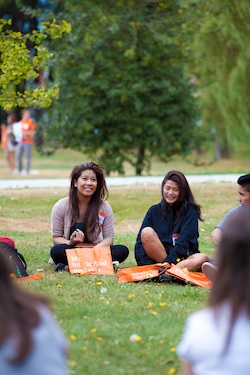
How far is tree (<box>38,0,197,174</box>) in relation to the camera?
18.8 meters

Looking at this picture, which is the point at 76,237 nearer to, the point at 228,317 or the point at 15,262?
the point at 15,262

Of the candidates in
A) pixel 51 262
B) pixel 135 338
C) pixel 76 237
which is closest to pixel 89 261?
pixel 76 237

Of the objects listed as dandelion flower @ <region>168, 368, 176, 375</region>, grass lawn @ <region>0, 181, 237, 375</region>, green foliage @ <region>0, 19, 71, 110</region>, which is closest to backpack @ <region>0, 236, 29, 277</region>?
grass lawn @ <region>0, 181, 237, 375</region>

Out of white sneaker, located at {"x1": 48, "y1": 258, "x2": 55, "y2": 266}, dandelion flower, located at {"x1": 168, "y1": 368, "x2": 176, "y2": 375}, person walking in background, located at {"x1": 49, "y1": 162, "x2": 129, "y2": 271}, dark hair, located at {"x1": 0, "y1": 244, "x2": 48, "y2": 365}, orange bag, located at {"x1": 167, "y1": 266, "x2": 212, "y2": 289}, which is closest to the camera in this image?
dark hair, located at {"x1": 0, "y1": 244, "x2": 48, "y2": 365}

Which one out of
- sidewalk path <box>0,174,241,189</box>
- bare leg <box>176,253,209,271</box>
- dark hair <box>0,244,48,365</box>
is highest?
sidewalk path <box>0,174,241,189</box>

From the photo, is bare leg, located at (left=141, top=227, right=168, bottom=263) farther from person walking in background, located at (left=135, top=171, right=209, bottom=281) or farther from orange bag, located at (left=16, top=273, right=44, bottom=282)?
orange bag, located at (left=16, top=273, right=44, bottom=282)

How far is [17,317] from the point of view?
9.64 ft

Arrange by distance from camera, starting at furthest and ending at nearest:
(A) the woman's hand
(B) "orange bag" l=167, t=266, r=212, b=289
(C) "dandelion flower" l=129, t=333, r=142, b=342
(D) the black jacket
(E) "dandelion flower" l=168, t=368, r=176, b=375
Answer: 1. (A) the woman's hand
2. (D) the black jacket
3. (B) "orange bag" l=167, t=266, r=212, b=289
4. (C) "dandelion flower" l=129, t=333, r=142, b=342
5. (E) "dandelion flower" l=168, t=368, r=176, b=375

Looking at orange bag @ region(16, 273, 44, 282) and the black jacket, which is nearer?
orange bag @ region(16, 273, 44, 282)

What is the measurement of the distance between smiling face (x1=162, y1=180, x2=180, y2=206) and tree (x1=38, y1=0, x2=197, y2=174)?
11144 mm

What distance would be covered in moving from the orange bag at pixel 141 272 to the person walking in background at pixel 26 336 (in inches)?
157

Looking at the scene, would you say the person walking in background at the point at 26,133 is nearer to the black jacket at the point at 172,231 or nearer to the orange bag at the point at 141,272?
the black jacket at the point at 172,231

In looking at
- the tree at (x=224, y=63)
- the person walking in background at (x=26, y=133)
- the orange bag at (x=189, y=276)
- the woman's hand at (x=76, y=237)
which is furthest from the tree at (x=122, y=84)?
the orange bag at (x=189, y=276)

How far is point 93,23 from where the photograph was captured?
18516mm
